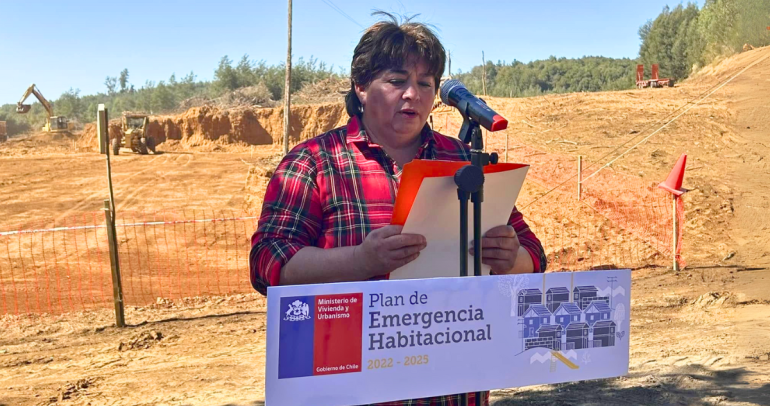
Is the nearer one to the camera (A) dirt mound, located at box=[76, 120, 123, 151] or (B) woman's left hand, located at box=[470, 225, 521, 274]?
(B) woman's left hand, located at box=[470, 225, 521, 274]

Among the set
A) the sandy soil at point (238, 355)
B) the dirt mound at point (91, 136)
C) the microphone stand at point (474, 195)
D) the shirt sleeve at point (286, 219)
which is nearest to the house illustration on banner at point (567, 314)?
the microphone stand at point (474, 195)

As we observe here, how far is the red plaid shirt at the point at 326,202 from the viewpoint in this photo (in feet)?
6.26

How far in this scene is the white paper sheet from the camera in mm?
1633

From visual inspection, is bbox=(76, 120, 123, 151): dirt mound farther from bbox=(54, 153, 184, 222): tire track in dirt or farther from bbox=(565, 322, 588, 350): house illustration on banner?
bbox=(565, 322, 588, 350): house illustration on banner

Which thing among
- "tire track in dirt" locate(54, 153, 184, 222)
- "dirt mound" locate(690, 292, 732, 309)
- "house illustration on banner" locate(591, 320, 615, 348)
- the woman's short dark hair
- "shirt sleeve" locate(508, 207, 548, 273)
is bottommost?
"dirt mound" locate(690, 292, 732, 309)

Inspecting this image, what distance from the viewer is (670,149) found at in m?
17.0

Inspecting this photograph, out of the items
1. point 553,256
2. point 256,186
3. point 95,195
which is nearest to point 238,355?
point 553,256

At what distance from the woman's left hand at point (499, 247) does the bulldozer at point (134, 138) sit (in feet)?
98.8

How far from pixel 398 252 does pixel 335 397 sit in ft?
1.25

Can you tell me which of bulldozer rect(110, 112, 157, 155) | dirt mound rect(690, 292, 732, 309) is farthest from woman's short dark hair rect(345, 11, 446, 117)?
bulldozer rect(110, 112, 157, 155)

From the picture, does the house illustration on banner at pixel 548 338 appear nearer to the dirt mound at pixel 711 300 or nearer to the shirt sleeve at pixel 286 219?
the shirt sleeve at pixel 286 219

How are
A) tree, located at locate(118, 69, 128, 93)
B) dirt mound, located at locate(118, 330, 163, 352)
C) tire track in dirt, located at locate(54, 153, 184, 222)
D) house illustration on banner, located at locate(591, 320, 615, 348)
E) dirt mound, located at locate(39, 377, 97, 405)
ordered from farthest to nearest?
1. tree, located at locate(118, 69, 128, 93)
2. tire track in dirt, located at locate(54, 153, 184, 222)
3. dirt mound, located at locate(118, 330, 163, 352)
4. dirt mound, located at locate(39, 377, 97, 405)
5. house illustration on banner, located at locate(591, 320, 615, 348)

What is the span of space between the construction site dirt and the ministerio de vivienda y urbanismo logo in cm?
386

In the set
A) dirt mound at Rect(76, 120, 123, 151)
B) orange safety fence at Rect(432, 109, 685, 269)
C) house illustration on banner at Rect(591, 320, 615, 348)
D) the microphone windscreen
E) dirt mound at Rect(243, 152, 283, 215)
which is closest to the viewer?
house illustration on banner at Rect(591, 320, 615, 348)
